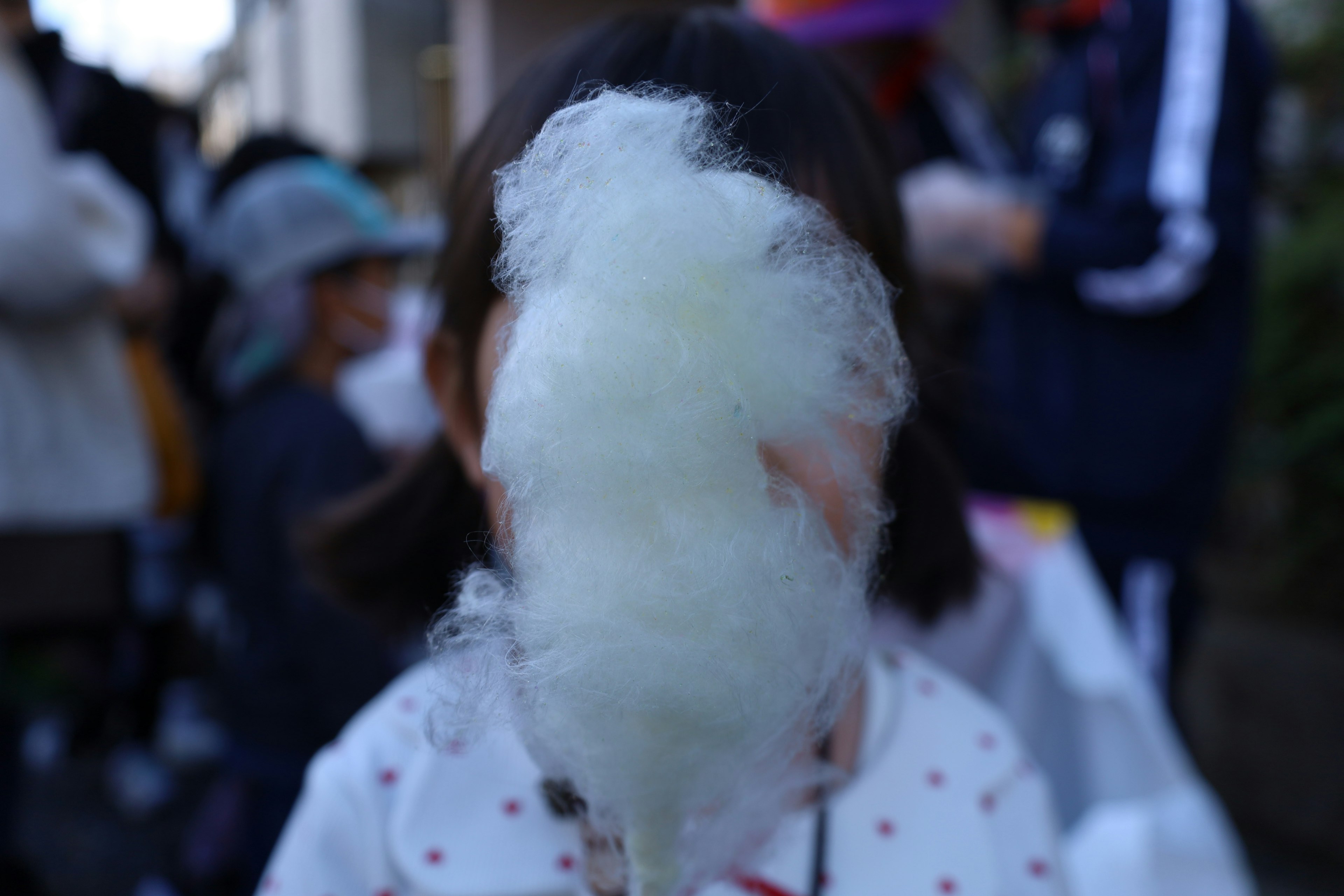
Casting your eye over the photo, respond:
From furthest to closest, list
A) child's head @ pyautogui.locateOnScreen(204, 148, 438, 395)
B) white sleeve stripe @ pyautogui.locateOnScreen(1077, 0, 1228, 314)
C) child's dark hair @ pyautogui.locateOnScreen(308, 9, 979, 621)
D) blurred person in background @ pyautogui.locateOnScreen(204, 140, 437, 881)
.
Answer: child's head @ pyautogui.locateOnScreen(204, 148, 438, 395) → blurred person in background @ pyautogui.locateOnScreen(204, 140, 437, 881) → white sleeve stripe @ pyautogui.locateOnScreen(1077, 0, 1228, 314) → child's dark hair @ pyautogui.locateOnScreen(308, 9, 979, 621)

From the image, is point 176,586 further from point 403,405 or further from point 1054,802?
point 1054,802

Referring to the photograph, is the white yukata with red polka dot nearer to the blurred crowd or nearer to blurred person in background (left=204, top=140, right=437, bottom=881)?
the blurred crowd

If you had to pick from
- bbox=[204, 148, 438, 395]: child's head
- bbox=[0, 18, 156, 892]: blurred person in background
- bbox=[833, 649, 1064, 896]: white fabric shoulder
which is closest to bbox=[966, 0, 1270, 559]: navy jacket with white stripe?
bbox=[833, 649, 1064, 896]: white fabric shoulder

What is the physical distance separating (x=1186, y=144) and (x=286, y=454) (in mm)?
1499

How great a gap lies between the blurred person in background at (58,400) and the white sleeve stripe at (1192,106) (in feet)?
5.32

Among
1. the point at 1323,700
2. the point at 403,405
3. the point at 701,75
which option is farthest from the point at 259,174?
the point at 1323,700

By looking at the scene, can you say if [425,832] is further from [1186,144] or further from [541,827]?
[1186,144]

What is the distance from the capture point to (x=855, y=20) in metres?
1.69

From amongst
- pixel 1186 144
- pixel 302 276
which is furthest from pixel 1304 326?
pixel 302 276

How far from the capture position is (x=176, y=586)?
284cm

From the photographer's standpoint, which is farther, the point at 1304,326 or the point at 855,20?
the point at 1304,326

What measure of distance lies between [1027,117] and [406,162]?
257 inches

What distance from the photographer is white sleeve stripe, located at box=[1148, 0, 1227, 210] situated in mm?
1372

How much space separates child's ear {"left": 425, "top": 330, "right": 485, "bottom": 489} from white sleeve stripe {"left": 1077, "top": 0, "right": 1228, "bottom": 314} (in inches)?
42.3
